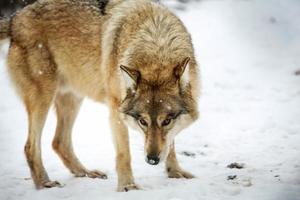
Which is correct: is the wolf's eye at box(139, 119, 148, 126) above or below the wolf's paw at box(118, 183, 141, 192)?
above

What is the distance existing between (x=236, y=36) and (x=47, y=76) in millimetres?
8390

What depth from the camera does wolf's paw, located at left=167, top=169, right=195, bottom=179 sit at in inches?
229

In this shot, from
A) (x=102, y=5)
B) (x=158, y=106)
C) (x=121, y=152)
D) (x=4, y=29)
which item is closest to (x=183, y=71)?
(x=158, y=106)

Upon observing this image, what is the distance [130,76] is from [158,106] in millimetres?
405

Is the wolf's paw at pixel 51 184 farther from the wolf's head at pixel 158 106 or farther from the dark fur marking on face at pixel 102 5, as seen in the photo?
the dark fur marking on face at pixel 102 5

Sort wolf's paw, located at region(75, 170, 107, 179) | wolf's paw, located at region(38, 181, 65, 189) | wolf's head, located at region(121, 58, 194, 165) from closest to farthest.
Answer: wolf's head, located at region(121, 58, 194, 165), wolf's paw, located at region(38, 181, 65, 189), wolf's paw, located at region(75, 170, 107, 179)

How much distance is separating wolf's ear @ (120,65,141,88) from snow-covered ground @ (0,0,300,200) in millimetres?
1109

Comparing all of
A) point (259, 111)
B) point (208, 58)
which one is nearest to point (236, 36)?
point (208, 58)

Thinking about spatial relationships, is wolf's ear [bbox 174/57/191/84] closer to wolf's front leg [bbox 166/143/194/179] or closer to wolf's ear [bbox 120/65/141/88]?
wolf's ear [bbox 120/65/141/88]

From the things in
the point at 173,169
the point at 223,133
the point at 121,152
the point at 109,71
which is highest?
the point at 109,71

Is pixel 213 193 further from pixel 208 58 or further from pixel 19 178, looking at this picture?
pixel 208 58

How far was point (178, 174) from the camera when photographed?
19.1 ft

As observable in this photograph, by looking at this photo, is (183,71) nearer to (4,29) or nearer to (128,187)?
(128,187)

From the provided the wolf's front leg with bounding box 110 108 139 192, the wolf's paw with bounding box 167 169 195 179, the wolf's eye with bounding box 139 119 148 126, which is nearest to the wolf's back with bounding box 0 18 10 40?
the wolf's front leg with bounding box 110 108 139 192
